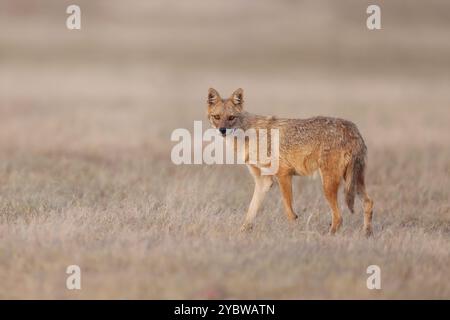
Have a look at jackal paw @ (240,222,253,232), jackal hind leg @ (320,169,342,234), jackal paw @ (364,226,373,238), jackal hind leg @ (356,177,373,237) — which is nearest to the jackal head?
jackal paw @ (240,222,253,232)

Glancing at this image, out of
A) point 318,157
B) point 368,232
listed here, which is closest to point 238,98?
point 318,157

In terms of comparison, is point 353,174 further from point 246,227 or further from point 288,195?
point 246,227

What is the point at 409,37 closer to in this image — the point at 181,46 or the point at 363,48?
the point at 363,48

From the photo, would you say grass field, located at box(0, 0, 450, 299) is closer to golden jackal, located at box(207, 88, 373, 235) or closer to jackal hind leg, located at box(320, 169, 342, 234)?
jackal hind leg, located at box(320, 169, 342, 234)

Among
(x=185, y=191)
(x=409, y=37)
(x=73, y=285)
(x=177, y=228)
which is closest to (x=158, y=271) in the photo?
(x=73, y=285)

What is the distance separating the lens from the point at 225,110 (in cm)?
1163

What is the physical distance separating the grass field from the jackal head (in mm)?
1358

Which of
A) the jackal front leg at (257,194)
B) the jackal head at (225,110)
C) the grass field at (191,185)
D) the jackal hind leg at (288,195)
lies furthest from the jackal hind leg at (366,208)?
the jackal head at (225,110)

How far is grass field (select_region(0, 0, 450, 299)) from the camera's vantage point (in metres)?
8.31

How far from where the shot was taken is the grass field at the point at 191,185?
831 cm

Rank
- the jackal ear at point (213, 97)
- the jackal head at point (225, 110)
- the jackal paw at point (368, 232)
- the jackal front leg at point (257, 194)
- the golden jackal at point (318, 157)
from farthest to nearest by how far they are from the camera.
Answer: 1. the jackal ear at point (213, 97)
2. the jackal head at point (225, 110)
3. the jackal front leg at point (257, 194)
4. the golden jackal at point (318, 157)
5. the jackal paw at point (368, 232)

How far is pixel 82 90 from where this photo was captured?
31375mm

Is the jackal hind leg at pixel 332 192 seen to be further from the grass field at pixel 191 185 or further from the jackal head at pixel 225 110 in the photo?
the jackal head at pixel 225 110

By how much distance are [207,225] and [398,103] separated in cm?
1812
